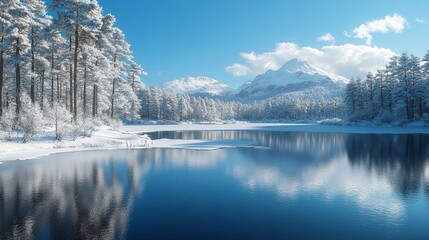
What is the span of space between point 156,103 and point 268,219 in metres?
115

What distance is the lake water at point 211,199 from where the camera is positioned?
390 inches

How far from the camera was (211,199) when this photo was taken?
13.6 meters

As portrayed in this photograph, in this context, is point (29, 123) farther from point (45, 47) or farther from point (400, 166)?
point (400, 166)

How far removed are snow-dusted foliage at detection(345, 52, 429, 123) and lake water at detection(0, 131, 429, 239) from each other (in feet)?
175

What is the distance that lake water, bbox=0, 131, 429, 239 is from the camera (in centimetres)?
990

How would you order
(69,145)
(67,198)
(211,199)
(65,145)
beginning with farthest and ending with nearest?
(69,145) < (65,145) < (211,199) < (67,198)

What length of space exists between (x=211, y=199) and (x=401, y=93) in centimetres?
6971

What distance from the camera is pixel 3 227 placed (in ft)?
32.1

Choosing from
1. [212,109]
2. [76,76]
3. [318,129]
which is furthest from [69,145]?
[212,109]

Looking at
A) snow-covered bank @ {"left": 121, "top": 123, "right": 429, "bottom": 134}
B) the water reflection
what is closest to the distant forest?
snow-covered bank @ {"left": 121, "top": 123, "right": 429, "bottom": 134}

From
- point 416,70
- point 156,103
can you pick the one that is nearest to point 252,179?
point 416,70

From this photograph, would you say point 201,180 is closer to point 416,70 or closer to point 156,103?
point 416,70

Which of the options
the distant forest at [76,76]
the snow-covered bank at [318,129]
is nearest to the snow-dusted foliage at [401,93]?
the distant forest at [76,76]

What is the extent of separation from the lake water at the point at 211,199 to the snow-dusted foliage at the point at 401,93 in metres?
53.5
